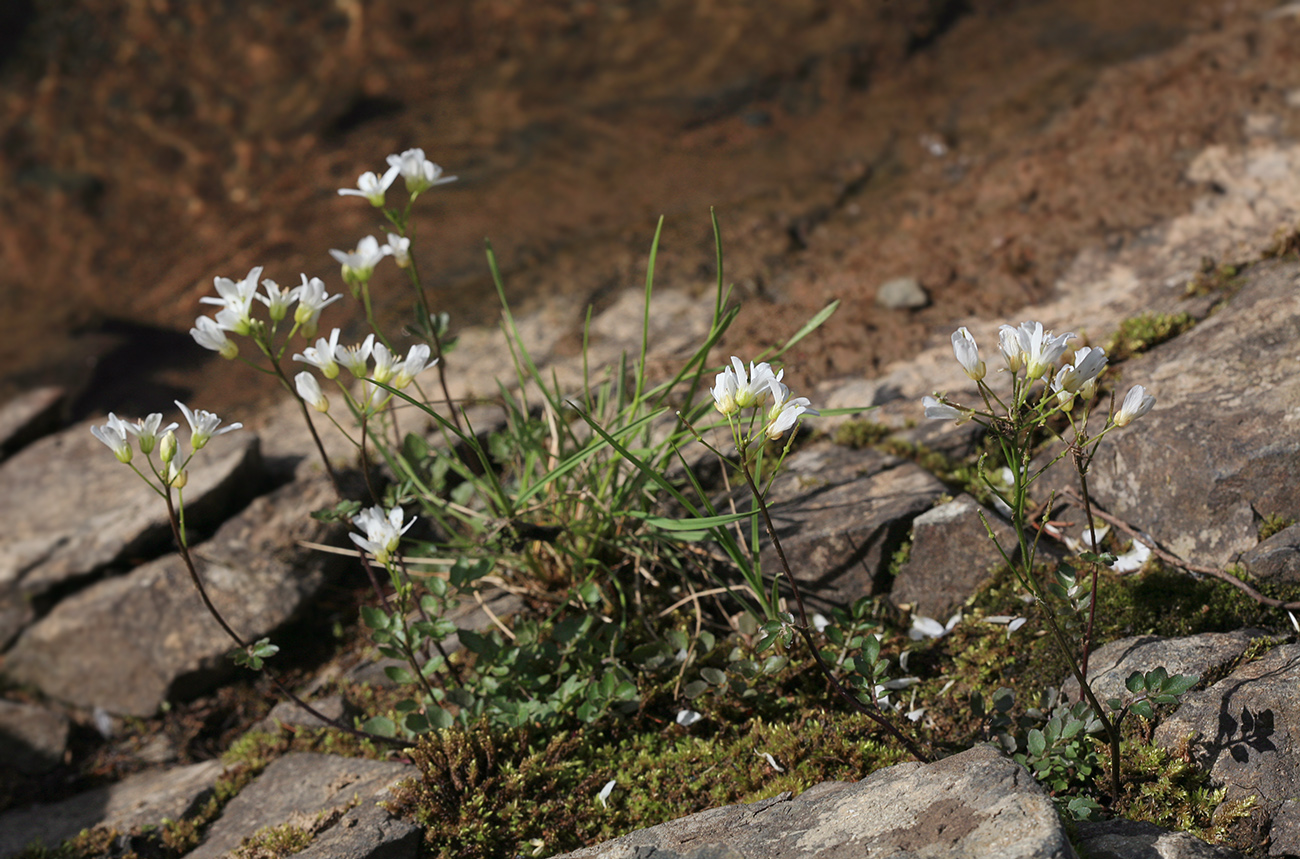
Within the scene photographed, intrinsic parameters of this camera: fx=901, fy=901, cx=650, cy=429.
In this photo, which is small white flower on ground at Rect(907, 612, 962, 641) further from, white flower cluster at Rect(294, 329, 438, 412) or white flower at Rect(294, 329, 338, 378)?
white flower at Rect(294, 329, 338, 378)

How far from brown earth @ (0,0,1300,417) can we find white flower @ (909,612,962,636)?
1191 millimetres

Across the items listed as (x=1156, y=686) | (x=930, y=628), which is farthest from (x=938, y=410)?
(x=930, y=628)

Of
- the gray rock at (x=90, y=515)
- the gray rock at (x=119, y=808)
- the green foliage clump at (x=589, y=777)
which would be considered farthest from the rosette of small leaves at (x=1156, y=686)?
the gray rock at (x=90, y=515)

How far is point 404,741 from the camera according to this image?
94.3 inches

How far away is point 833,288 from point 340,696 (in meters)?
2.46

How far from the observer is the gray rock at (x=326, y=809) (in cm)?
209

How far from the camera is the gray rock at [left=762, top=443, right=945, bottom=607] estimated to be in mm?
2576

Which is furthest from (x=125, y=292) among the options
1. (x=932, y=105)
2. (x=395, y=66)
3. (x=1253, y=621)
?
(x=1253, y=621)

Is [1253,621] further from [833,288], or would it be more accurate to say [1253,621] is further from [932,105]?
[932,105]

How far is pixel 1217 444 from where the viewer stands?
231 cm

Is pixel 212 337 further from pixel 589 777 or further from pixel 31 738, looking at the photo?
pixel 31 738

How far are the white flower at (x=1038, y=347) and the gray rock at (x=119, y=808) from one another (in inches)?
96.1

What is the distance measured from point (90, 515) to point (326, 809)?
1.95 meters

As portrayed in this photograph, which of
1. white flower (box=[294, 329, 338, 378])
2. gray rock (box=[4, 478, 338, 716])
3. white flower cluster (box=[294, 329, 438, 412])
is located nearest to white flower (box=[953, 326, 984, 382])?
white flower cluster (box=[294, 329, 438, 412])
